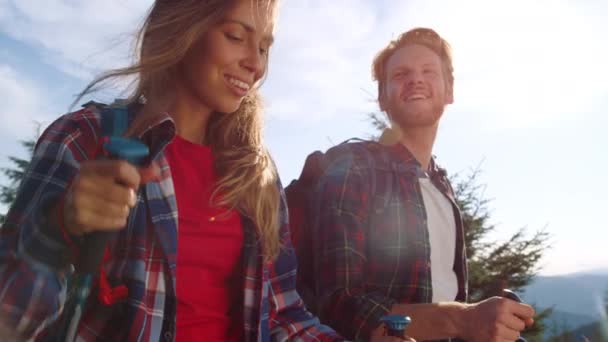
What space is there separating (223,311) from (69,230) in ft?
2.89

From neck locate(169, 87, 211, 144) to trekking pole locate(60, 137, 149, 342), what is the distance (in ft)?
3.07

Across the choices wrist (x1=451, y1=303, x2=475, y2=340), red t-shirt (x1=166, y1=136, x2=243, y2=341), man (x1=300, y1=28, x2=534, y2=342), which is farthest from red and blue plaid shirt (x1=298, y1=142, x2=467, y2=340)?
red t-shirt (x1=166, y1=136, x2=243, y2=341)

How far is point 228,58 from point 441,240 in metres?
1.78

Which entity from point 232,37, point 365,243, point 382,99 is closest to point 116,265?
point 232,37

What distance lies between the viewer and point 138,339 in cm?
175

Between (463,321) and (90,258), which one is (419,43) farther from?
(90,258)

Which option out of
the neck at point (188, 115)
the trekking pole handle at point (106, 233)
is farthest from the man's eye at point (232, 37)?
the trekking pole handle at point (106, 233)

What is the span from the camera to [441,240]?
3.30m

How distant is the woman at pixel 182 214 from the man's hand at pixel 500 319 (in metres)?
0.77

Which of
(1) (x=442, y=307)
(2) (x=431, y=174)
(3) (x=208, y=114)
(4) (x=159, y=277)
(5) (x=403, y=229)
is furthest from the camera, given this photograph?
(2) (x=431, y=174)

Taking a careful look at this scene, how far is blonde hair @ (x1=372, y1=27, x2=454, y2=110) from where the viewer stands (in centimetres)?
377

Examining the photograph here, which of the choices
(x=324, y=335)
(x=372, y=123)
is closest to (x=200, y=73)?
(x=324, y=335)

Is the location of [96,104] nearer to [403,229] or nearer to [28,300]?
[28,300]

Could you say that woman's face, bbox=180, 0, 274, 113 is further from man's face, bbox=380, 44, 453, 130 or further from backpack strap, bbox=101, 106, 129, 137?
man's face, bbox=380, 44, 453, 130
